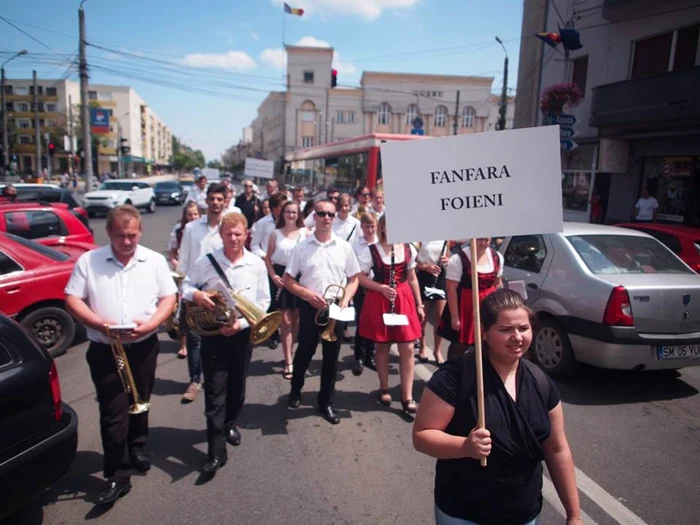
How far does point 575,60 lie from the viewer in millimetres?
18891

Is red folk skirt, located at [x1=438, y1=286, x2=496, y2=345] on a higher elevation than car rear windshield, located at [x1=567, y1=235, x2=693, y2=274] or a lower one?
lower

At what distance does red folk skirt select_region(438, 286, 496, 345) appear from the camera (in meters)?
4.17

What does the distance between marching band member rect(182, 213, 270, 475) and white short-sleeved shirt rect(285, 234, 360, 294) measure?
58 cm

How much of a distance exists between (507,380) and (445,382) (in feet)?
0.87

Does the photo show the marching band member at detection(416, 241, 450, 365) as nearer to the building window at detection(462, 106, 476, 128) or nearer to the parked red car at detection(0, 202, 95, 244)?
the parked red car at detection(0, 202, 95, 244)

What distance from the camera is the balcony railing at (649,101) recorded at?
13.1 meters

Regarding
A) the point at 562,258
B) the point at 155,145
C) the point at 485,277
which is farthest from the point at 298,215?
the point at 155,145

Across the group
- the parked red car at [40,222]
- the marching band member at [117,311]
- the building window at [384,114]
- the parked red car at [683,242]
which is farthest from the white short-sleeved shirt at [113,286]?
the building window at [384,114]

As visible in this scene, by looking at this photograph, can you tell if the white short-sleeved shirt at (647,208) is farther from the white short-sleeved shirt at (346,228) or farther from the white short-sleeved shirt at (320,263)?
the white short-sleeved shirt at (320,263)

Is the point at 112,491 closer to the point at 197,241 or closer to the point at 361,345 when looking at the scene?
the point at 197,241

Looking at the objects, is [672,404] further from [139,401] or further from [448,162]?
[139,401]

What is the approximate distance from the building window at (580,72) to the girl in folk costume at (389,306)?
17080 mm

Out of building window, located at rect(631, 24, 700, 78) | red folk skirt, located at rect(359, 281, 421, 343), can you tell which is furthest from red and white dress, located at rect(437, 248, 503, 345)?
building window, located at rect(631, 24, 700, 78)

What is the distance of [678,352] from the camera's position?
450 centimetres
